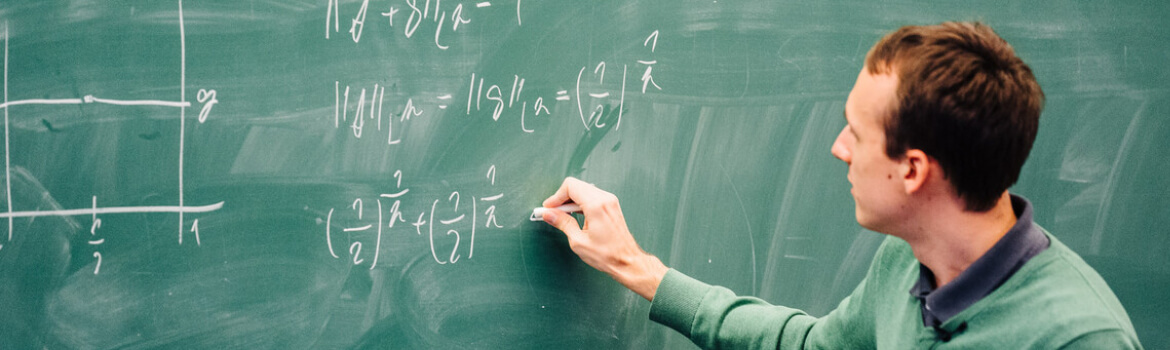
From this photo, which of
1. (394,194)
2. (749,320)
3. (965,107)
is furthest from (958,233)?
(394,194)

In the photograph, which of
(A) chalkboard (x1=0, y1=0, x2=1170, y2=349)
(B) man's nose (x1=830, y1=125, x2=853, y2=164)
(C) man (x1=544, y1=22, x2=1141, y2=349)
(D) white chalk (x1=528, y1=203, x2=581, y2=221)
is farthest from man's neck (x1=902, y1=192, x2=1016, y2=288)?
(D) white chalk (x1=528, y1=203, x2=581, y2=221)

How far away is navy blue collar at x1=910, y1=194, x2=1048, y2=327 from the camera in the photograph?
958mm

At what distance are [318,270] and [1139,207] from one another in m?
1.44

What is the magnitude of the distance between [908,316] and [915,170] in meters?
0.20

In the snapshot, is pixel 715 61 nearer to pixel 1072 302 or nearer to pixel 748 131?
pixel 748 131

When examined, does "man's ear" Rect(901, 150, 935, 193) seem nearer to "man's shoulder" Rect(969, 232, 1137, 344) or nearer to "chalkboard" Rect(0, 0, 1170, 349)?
"man's shoulder" Rect(969, 232, 1137, 344)

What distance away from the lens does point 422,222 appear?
1194mm

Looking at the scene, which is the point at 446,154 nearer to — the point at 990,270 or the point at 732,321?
the point at 732,321

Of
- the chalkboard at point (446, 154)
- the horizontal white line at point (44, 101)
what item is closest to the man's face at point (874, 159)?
the chalkboard at point (446, 154)

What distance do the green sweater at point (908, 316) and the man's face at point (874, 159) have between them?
0.12 meters

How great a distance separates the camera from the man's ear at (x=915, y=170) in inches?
37.9

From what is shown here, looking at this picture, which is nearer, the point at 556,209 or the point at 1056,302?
the point at 1056,302

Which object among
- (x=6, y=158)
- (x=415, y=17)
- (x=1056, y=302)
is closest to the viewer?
(x=1056, y=302)

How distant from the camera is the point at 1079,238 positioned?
4.99 ft
